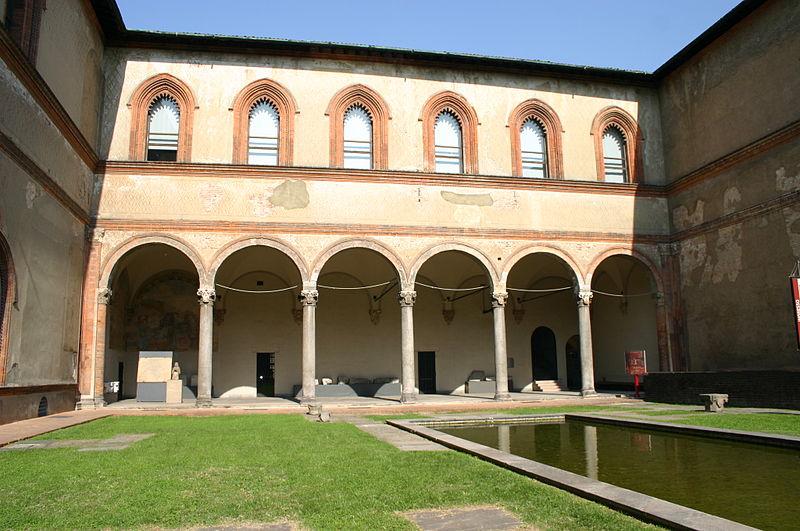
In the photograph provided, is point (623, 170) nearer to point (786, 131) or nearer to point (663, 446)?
point (786, 131)

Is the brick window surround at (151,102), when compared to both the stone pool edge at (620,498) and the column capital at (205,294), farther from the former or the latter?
the stone pool edge at (620,498)

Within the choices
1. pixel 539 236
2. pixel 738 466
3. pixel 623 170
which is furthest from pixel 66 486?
pixel 623 170

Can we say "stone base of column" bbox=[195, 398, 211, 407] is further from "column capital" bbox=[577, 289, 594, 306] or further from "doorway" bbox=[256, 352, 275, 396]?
"column capital" bbox=[577, 289, 594, 306]

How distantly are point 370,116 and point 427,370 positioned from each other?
9.28 m

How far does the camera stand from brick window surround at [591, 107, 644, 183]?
20.8m

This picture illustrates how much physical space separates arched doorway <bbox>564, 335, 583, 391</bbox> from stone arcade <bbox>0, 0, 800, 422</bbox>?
275 centimetres

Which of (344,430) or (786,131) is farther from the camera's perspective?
(786,131)

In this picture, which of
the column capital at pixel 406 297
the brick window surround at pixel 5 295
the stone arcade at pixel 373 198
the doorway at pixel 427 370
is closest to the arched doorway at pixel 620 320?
the stone arcade at pixel 373 198

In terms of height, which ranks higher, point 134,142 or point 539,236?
point 134,142

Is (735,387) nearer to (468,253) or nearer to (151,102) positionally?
(468,253)

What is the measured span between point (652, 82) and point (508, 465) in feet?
60.2

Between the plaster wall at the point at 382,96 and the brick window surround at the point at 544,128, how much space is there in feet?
0.60

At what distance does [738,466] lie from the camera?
689 centimetres

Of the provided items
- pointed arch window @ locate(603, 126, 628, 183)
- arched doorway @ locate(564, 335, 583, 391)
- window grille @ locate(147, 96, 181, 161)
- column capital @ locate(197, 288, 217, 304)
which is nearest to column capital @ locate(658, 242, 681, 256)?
pointed arch window @ locate(603, 126, 628, 183)
